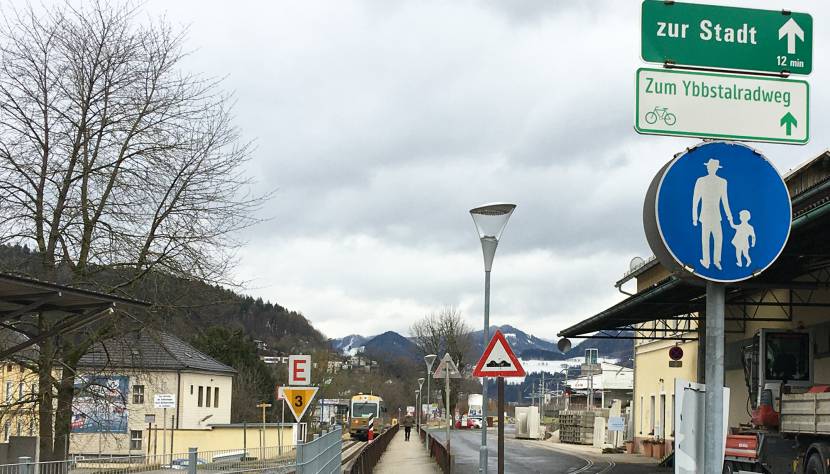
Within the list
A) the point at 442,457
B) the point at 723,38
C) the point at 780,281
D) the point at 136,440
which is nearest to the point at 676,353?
the point at 442,457

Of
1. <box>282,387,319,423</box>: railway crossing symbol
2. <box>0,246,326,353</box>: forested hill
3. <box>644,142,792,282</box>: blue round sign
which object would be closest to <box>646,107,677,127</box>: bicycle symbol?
<box>644,142,792,282</box>: blue round sign

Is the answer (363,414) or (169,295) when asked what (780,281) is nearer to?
(169,295)

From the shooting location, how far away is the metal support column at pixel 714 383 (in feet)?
15.0

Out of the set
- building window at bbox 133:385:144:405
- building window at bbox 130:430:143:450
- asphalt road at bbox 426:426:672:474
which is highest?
building window at bbox 133:385:144:405

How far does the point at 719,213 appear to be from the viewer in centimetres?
468

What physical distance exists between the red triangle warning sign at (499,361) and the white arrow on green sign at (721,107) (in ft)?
38.2

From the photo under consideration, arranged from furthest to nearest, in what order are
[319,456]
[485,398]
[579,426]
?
1. [579,426]
2. [485,398]
3. [319,456]

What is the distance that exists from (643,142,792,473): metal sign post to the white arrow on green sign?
22 cm

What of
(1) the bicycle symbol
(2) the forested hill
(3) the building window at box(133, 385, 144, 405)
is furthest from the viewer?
(3) the building window at box(133, 385, 144, 405)

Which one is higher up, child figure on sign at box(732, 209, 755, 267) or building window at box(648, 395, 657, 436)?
child figure on sign at box(732, 209, 755, 267)

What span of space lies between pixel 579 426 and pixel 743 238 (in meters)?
61.6

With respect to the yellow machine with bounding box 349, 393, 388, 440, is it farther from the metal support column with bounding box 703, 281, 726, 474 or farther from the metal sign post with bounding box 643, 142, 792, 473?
the metal sign post with bounding box 643, 142, 792, 473

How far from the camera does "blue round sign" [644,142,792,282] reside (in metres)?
4.60

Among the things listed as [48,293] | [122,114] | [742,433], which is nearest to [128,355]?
[122,114]
